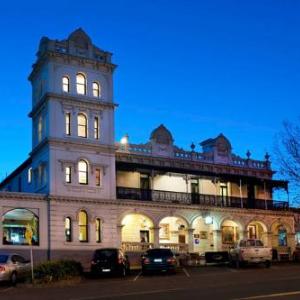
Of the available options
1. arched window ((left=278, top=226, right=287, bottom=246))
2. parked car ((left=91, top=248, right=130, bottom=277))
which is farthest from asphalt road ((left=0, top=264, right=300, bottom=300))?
arched window ((left=278, top=226, right=287, bottom=246))

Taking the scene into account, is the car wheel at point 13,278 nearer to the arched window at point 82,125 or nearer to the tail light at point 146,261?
the tail light at point 146,261

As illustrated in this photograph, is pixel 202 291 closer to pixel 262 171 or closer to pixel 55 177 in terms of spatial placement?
pixel 55 177

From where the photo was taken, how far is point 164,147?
52.5 metres

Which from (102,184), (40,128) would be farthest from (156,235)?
(40,128)

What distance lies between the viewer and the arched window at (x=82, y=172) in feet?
152

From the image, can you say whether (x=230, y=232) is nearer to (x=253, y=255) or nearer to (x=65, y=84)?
(x=253, y=255)

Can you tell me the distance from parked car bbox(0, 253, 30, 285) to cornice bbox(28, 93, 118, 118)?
17.1m

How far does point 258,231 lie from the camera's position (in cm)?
5734

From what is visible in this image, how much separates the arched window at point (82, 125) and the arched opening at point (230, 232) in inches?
617

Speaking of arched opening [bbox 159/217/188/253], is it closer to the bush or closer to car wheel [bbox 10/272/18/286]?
car wheel [bbox 10/272/18/286]

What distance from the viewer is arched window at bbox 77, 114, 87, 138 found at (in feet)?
154

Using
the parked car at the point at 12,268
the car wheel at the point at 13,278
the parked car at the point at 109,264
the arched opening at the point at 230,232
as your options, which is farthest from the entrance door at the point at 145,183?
the car wheel at the point at 13,278

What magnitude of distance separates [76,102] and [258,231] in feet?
70.7

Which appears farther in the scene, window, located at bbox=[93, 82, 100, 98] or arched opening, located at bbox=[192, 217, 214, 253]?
arched opening, located at bbox=[192, 217, 214, 253]
